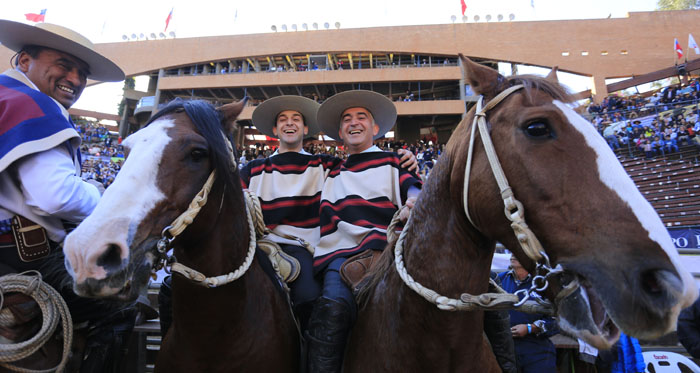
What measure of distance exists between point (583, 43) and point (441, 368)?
39431 millimetres

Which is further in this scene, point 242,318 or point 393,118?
point 393,118

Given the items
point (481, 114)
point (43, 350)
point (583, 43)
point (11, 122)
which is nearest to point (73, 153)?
point (11, 122)

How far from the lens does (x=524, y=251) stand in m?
1.27

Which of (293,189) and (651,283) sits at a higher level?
(293,189)

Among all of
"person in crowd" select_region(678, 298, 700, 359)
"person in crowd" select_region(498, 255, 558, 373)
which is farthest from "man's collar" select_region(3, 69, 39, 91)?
"person in crowd" select_region(678, 298, 700, 359)

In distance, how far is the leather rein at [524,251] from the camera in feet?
3.98

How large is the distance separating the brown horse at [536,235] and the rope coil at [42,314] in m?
1.65

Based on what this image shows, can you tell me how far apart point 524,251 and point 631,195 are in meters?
0.37

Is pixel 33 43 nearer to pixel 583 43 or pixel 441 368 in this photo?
pixel 441 368

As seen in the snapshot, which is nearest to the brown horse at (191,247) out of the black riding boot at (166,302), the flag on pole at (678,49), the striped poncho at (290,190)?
the black riding boot at (166,302)

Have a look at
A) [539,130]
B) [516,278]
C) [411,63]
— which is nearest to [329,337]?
[539,130]

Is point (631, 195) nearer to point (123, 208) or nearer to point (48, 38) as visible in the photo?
point (123, 208)

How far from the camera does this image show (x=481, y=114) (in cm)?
150

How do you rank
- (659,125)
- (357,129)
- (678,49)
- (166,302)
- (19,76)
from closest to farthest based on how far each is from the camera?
(19,76) → (166,302) → (357,129) → (659,125) → (678,49)
